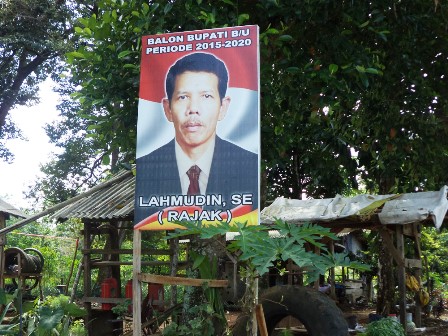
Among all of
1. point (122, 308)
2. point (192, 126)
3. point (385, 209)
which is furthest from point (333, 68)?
point (122, 308)

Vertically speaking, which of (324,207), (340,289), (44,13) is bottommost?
(340,289)

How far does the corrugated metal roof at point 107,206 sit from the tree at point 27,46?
773 centimetres

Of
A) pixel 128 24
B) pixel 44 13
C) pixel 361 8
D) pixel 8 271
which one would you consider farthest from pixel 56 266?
pixel 361 8

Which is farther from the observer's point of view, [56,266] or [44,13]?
[56,266]

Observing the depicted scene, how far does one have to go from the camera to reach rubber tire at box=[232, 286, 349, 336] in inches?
286

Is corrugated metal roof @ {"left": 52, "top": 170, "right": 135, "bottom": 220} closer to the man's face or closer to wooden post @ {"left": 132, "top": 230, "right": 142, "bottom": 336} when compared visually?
wooden post @ {"left": 132, "top": 230, "right": 142, "bottom": 336}

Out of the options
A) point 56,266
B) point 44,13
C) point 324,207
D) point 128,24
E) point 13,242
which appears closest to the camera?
point 128,24

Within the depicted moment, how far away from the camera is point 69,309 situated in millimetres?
6656

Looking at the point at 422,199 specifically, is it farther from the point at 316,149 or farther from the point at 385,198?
the point at 316,149

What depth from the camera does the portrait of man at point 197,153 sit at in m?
5.33

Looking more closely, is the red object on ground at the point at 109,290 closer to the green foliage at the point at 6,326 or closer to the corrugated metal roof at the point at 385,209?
the corrugated metal roof at the point at 385,209

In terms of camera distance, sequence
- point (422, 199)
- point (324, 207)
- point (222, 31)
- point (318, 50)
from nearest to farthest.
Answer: point (222, 31) < point (318, 50) < point (422, 199) < point (324, 207)

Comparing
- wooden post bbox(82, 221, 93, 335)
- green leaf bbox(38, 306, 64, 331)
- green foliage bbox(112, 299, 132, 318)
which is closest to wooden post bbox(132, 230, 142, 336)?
green leaf bbox(38, 306, 64, 331)

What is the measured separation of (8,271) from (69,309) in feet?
25.2
